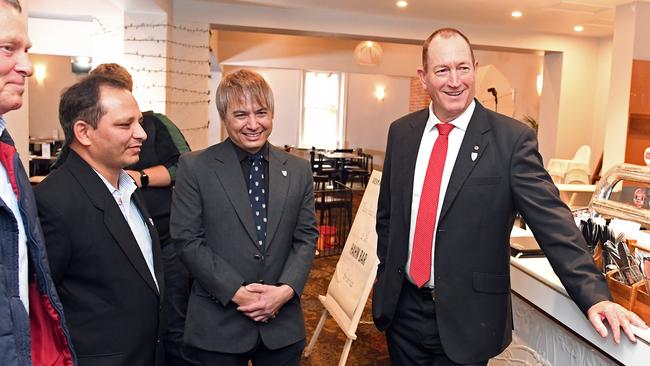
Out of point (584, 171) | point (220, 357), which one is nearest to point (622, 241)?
point (220, 357)

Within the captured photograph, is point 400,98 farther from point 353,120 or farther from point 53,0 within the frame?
point 53,0

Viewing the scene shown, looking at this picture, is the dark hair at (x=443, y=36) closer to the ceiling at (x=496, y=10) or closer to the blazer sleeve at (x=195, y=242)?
the blazer sleeve at (x=195, y=242)

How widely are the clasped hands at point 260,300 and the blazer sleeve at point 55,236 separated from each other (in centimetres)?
55

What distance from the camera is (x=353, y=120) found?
15703 mm

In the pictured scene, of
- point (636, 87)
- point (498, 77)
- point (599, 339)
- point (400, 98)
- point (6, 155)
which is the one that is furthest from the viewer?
point (400, 98)

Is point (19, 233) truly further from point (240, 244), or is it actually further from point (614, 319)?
point (614, 319)

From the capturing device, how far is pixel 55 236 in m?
1.42

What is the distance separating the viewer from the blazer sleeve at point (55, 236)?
4.62 ft

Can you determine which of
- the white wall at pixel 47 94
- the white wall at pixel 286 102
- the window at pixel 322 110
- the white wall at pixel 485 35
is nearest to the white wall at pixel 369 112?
the window at pixel 322 110

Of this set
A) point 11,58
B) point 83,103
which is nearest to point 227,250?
point 83,103

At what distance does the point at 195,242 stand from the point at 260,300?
304 millimetres

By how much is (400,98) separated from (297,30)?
25.8 feet

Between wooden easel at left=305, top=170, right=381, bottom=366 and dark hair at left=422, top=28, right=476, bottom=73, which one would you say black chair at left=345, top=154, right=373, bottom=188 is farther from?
dark hair at left=422, top=28, right=476, bottom=73

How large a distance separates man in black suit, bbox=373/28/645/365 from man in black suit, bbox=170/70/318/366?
0.39m
